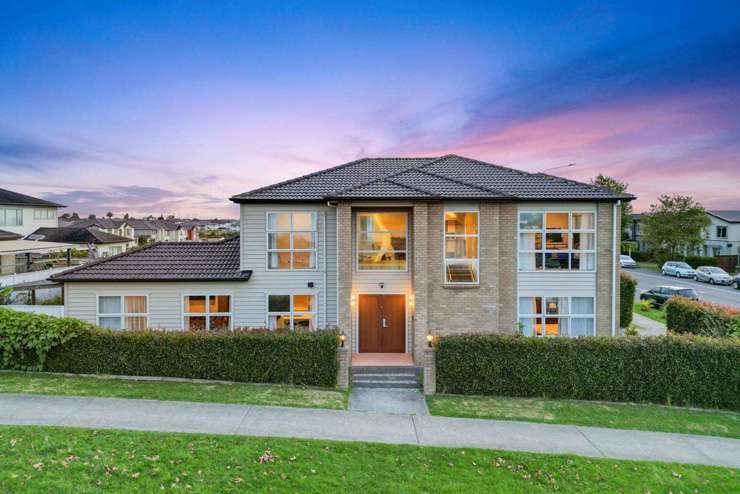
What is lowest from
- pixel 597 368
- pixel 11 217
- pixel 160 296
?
pixel 597 368

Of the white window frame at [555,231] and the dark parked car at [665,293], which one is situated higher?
the white window frame at [555,231]

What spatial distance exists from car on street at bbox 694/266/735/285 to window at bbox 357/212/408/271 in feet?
121

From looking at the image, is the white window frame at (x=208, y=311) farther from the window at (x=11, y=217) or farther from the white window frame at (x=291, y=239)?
the window at (x=11, y=217)

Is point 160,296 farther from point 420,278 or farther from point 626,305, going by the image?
point 626,305

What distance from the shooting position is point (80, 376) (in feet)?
35.1

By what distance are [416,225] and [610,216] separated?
783 cm

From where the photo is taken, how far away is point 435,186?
563 inches

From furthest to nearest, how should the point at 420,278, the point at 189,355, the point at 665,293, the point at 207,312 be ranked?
1. the point at 665,293
2. the point at 207,312
3. the point at 420,278
4. the point at 189,355

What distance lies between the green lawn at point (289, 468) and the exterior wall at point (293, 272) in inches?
287

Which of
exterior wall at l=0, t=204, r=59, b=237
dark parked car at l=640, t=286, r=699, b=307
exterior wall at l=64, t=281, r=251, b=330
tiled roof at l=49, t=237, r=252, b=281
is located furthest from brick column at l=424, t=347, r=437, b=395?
exterior wall at l=0, t=204, r=59, b=237

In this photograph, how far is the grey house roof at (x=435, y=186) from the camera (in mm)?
13562

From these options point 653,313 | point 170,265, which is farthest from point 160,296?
point 653,313

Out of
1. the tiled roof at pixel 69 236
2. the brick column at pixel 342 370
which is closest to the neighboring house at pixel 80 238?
the tiled roof at pixel 69 236

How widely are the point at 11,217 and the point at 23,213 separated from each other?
135cm
